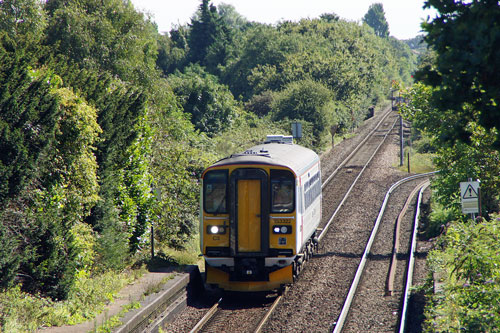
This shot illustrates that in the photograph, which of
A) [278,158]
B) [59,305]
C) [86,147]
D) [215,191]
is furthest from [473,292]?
[86,147]

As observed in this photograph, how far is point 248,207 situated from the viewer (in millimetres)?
12523

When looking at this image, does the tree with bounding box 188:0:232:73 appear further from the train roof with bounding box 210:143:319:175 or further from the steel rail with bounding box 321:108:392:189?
the train roof with bounding box 210:143:319:175

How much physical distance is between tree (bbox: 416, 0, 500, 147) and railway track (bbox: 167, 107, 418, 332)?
631 centimetres

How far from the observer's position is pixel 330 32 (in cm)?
7344

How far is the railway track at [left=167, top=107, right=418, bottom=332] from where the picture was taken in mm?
11289

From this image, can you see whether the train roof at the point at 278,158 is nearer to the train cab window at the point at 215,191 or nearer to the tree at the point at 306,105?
the train cab window at the point at 215,191

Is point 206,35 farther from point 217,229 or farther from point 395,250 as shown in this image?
point 217,229

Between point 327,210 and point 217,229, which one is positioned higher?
→ point 217,229

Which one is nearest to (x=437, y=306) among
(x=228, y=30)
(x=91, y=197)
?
(x=91, y=197)

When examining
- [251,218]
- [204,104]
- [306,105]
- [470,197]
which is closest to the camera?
[251,218]

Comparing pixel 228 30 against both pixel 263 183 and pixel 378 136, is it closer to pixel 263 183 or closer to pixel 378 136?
pixel 378 136

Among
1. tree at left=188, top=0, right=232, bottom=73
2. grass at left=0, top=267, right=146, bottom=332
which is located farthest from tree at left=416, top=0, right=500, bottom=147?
tree at left=188, top=0, right=232, bottom=73

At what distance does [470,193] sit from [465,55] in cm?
922

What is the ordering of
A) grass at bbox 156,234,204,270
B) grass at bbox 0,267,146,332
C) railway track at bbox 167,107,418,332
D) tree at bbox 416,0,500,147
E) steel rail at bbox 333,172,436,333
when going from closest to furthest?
tree at bbox 416,0,500,147 → grass at bbox 0,267,146,332 → steel rail at bbox 333,172,436,333 → railway track at bbox 167,107,418,332 → grass at bbox 156,234,204,270
